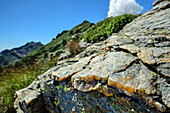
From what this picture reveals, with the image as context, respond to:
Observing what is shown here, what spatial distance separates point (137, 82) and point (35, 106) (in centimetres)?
397

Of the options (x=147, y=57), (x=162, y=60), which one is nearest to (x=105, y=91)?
(x=147, y=57)

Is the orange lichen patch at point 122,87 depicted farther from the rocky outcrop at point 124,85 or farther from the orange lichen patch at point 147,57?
the orange lichen patch at point 147,57

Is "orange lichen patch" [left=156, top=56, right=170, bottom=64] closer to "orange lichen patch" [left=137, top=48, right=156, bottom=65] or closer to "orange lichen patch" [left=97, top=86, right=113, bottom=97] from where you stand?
"orange lichen patch" [left=137, top=48, right=156, bottom=65]

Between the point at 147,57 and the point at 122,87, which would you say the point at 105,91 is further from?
the point at 147,57

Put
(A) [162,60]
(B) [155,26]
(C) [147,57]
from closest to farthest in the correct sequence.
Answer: (A) [162,60] < (C) [147,57] < (B) [155,26]

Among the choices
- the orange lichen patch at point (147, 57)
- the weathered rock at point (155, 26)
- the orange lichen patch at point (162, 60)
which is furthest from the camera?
the weathered rock at point (155, 26)

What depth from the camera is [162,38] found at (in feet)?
9.19

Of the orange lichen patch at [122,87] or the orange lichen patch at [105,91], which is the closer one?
the orange lichen patch at [122,87]

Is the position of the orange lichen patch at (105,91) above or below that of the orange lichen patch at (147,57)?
below

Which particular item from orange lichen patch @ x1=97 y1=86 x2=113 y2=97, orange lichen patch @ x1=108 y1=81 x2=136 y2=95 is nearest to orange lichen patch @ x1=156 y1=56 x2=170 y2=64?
orange lichen patch @ x1=108 y1=81 x2=136 y2=95

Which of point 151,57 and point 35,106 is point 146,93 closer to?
point 151,57

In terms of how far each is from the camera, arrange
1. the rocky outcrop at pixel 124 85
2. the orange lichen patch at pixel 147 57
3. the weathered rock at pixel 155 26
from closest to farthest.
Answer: the rocky outcrop at pixel 124 85, the orange lichen patch at pixel 147 57, the weathered rock at pixel 155 26

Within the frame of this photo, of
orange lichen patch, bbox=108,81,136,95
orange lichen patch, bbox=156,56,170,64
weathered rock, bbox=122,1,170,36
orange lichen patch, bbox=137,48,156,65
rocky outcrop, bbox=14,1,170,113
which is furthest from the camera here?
weathered rock, bbox=122,1,170,36

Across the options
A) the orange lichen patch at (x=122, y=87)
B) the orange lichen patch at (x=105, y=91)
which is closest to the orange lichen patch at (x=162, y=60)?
the orange lichen patch at (x=122, y=87)
